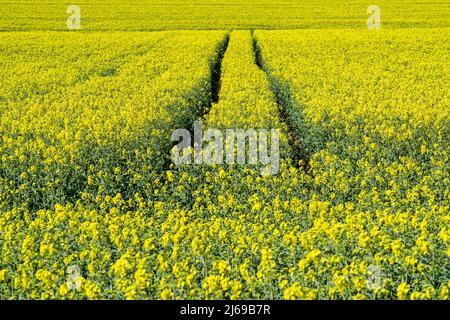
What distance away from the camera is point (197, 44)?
28859mm

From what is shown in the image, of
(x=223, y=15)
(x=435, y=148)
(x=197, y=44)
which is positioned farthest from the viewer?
(x=223, y=15)

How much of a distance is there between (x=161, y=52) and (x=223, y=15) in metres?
18.9

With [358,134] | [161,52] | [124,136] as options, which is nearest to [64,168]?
[124,136]

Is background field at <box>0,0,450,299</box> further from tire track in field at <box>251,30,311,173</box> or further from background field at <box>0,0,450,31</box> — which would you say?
background field at <box>0,0,450,31</box>

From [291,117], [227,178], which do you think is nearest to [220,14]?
[291,117]

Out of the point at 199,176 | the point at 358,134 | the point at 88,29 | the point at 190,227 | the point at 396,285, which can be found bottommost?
the point at 396,285

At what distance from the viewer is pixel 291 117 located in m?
15.7

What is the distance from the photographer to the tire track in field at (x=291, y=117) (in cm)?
1325

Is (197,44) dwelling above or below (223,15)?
below

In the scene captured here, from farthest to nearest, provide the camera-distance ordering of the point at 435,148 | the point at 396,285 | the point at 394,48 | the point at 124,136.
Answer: the point at 394,48 → the point at 124,136 → the point at 435,148 → the point at 396,285

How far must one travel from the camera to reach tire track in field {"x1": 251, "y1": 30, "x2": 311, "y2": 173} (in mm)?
13255

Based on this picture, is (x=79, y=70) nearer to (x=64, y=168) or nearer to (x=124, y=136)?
(x=124, y=136)

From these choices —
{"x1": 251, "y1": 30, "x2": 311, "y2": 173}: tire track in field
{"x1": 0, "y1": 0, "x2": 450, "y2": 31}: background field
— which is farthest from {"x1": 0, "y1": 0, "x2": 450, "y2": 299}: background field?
{"x1": 0, "y1": 0, "x2": 450, "y2": 31}: background field

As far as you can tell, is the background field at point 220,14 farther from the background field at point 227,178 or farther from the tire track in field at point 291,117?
the tire track in field at point 291,117
